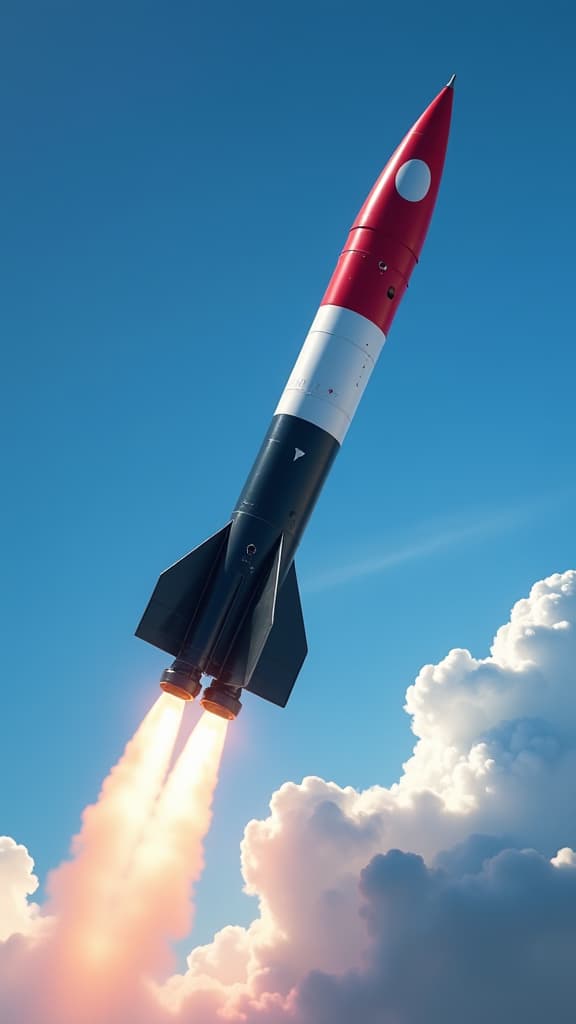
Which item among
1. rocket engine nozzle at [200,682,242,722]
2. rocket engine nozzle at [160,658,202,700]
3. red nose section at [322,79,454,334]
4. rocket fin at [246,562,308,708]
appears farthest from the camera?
red nose section at [322,79,454,334]

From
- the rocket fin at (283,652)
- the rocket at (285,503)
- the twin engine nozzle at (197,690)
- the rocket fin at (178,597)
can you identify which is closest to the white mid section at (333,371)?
the rocket at (285,503)

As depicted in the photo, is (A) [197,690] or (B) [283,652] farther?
(B) [283,652]

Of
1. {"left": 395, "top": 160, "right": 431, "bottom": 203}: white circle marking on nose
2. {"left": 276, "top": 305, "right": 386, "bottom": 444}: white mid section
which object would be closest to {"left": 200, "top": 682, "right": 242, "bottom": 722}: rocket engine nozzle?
{"left": 276, "top": 305, "right": 386, "bottom": 444}: white mid section

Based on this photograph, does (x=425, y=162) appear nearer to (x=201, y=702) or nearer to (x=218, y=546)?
(x=218, y=546)

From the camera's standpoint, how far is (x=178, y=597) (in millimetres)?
24375

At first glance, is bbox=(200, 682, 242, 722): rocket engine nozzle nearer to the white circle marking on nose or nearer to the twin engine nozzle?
the twin engine nozzle

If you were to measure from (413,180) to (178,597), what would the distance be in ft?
38.6

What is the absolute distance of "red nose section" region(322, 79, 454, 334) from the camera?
25.1 metres

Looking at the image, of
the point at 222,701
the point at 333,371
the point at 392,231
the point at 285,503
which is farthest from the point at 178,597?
the point at 392,231

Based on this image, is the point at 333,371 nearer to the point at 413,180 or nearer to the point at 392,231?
the point at 392,231

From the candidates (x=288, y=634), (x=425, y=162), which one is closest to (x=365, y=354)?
(x=425, y=162)

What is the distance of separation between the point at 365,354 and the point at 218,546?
5.80 metres

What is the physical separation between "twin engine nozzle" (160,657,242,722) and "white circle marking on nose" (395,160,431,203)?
12.6m

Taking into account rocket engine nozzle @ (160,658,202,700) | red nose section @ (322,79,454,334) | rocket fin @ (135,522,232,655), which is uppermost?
red nose section @ (322,79,454,334)
